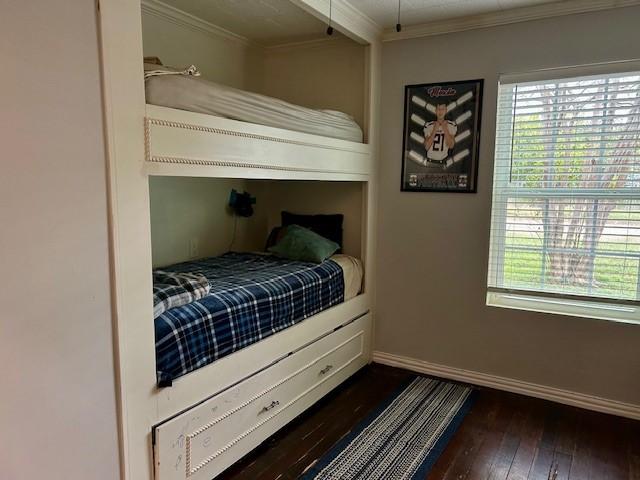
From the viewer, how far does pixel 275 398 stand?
2346 mm

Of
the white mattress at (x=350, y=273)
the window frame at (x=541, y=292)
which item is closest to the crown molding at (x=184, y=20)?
the white mattress at (x=350, y=273)

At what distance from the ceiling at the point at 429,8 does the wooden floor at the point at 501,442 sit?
2.34m

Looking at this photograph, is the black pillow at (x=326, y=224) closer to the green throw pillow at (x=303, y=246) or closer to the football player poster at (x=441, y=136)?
the green throw pillow at (x=303, y=246)

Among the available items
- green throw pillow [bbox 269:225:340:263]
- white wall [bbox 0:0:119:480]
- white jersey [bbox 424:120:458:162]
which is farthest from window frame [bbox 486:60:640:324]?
white wall [bbox 0:0:119:480]

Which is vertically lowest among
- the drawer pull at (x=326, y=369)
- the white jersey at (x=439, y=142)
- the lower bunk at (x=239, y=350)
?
the drawer pull at (x=326, y=369)

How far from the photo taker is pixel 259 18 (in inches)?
115

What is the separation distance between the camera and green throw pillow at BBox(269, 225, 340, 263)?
2.98 meters

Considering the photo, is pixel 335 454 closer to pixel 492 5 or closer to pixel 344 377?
pixel 344 377

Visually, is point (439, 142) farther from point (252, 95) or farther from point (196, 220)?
point (196, 220)

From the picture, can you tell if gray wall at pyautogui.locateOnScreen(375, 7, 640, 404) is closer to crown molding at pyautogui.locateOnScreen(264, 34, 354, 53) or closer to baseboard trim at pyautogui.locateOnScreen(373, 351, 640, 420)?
baseboard trim at pyautogui.locateOnScreen(373, 351, 640, 420)

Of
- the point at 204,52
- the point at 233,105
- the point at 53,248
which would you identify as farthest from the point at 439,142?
the point at 53,248

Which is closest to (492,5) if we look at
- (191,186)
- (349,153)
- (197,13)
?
(349,153)

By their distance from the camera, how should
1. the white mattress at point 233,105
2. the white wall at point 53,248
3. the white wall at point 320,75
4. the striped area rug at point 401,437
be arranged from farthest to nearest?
the white wall at point 320,75 → the striped area rug at point 401,437 → the white mattress at point 233,105 → the white wall at point 53,248

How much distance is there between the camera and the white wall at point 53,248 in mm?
1222
